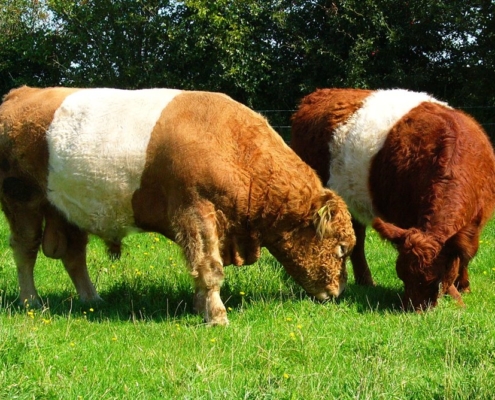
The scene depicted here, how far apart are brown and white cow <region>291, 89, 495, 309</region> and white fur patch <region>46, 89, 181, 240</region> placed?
2.31 m

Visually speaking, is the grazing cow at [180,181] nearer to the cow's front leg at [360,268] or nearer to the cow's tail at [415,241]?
the cow's tail at [415,241]

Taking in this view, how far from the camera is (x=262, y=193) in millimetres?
6309

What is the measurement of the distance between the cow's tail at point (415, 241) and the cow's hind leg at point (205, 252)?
1588 millimetres

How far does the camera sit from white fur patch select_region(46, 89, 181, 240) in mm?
6281

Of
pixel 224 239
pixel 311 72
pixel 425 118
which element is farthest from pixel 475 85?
pixel 224 239

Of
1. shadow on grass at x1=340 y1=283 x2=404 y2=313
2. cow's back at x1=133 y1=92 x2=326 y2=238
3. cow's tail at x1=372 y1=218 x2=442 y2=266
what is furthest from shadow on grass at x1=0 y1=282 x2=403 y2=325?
cow's back at x1=133 y1=92 x2=326 y2=238

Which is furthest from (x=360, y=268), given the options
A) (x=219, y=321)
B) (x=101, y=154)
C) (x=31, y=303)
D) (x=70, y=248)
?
(x=31, y=303)

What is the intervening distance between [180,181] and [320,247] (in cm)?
151

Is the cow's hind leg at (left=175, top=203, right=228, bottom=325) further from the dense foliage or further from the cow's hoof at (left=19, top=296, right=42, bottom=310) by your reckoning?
the dense foliage

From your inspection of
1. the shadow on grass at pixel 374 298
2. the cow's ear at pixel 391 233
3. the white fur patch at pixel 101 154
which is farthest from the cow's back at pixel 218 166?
the shadow on grass at pixel 374 298

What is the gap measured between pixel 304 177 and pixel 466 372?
260 centimetres

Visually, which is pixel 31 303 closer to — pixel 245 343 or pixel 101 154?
pixel 101 154

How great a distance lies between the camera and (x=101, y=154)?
6.32 metres

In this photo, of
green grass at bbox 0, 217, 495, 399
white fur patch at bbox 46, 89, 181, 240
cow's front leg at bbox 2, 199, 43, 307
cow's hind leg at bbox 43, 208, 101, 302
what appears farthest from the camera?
cow's hind leg at bbox 43, 208, 101, 302
